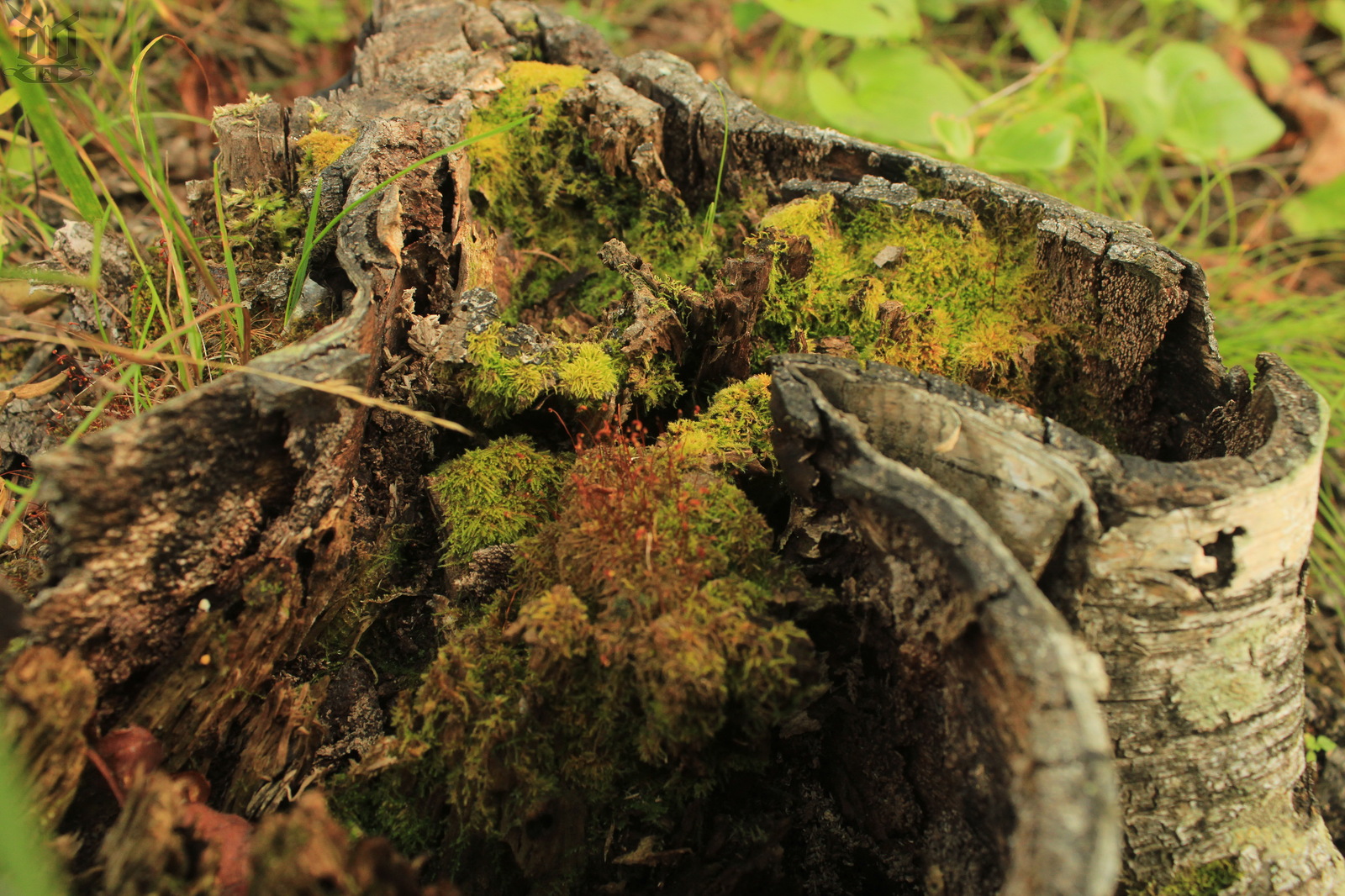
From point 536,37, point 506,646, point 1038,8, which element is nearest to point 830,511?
point 506,646

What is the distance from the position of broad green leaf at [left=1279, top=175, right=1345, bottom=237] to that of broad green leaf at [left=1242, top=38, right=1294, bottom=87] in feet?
3.47

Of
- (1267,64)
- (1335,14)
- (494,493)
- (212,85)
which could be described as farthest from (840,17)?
(1335,14)

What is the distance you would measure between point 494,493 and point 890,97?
2949 mm

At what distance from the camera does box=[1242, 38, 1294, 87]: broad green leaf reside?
16.8ft

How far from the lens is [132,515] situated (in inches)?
69.2

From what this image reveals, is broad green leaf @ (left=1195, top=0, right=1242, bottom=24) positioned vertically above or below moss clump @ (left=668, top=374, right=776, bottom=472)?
above

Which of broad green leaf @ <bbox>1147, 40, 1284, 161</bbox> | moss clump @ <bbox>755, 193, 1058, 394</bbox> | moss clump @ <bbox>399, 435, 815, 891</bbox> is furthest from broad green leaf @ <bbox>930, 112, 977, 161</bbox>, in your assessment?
moss clump @ <bbox>399, 435, 815, 891</bbox>

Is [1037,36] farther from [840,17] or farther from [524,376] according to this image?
[524,376]

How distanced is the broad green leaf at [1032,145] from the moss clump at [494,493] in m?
2.51

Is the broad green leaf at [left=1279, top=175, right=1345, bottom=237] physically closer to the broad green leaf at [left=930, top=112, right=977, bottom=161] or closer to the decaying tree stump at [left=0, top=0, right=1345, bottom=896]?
the broad green leaf at [left=930, top=112, right=977, bottom=161]

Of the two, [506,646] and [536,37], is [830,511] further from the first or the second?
[536,37]

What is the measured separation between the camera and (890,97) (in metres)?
3.89

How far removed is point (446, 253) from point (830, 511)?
154 cm

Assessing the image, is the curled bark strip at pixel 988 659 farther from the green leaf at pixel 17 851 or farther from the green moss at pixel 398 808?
the green leaf at pixel 17 851
